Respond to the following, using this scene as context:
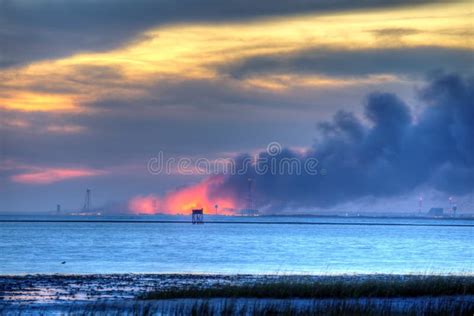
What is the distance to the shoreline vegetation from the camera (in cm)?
3588

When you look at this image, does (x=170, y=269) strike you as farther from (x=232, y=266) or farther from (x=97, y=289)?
(x=97, y=289)

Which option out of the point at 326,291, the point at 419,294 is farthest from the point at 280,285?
the point at 419,294

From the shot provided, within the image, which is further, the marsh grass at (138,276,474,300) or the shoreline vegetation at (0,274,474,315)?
the marsh grass at (138,276,474,300)

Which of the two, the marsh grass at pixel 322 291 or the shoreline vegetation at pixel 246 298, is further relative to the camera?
the marsh grass at pixel 322 291

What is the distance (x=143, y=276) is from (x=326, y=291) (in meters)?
22.5

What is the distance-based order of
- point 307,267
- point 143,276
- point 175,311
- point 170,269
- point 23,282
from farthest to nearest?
1. point 307,267
2. point 170,269
3. point 143,276
4. point 23,282
5. point 175,311

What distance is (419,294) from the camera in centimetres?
4581

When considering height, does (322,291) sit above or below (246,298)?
above

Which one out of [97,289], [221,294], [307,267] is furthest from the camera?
[307,267]

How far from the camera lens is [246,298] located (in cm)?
4369

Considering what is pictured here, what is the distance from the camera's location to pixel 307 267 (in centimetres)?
8319

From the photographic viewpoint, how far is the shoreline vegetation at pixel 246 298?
3588cm

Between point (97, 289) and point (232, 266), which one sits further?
point (232, 266)

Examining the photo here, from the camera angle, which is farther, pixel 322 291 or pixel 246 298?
pixel 322 291
